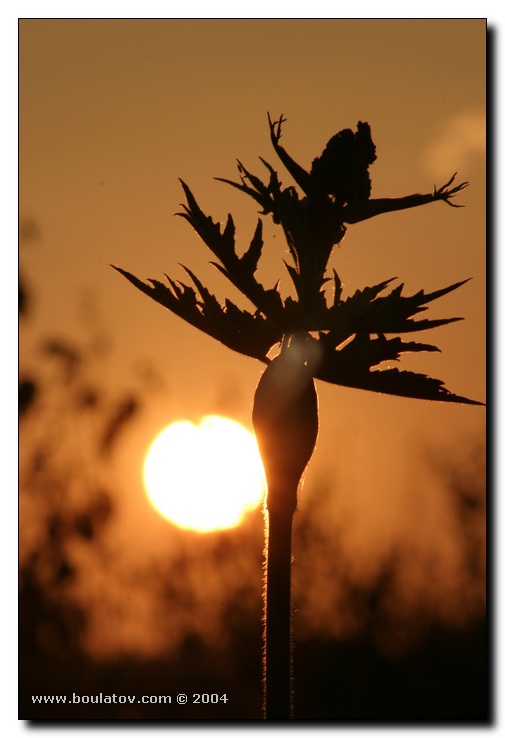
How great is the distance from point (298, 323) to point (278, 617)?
2.53ft

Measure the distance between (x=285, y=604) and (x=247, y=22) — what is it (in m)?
2.95

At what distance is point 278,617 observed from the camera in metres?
2.42

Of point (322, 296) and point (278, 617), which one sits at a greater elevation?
point (322, 296)

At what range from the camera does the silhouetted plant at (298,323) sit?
2.41 m

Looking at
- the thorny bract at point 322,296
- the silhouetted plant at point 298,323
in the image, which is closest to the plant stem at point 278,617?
the silhouetted plant at point 298,323

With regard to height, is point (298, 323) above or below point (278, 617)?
above

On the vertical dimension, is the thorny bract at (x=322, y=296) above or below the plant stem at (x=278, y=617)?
above

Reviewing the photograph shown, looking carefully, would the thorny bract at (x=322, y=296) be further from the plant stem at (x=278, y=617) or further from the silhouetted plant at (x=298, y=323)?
the plant stem at (x=278, y=617)

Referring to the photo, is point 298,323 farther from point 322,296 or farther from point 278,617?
point 278,617

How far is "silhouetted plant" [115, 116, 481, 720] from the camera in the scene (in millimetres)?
2408

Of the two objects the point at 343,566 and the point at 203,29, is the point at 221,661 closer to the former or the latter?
the point at 343,566

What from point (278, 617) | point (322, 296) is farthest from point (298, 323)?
point (278, 617)

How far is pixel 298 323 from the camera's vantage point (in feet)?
8.43

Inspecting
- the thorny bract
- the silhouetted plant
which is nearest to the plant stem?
the silhouetted plant
